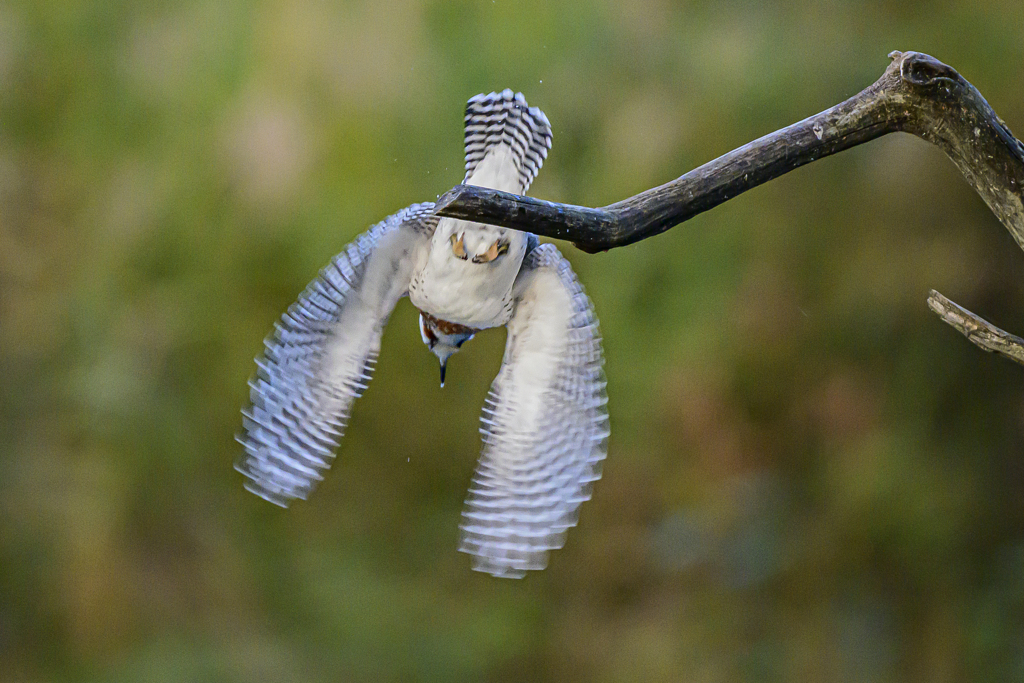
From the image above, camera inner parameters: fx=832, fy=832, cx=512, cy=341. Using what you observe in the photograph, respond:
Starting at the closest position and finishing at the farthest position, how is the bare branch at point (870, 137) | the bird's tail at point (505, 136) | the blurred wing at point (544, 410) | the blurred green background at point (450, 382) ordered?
the bare branch at point (870, 137)
the bird's tail at point (505, 136)
the blurred wing at point (544, 410)
the blurred green background at point (450, 382)

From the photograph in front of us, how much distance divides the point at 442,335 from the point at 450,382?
2.10ft

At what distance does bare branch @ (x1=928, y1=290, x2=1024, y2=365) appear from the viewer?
2.68ft

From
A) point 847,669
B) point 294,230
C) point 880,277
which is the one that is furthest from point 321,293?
point 847,669

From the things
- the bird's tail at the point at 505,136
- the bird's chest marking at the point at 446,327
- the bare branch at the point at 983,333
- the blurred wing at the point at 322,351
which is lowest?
the blurred wing at the point at 322,351

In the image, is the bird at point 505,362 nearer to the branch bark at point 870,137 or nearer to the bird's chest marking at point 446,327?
the bird's chest marking at point 446,327

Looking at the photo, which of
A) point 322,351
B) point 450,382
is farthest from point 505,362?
point 450,382

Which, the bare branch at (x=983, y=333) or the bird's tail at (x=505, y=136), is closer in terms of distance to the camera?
the bare branch at (x=983, y=333)

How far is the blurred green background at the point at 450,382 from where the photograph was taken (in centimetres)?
170

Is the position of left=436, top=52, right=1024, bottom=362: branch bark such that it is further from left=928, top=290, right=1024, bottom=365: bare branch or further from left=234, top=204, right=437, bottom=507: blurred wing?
left=234, top=204, right=437, bottom=507: blurred wing

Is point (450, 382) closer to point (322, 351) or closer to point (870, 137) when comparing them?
point (322, 351)

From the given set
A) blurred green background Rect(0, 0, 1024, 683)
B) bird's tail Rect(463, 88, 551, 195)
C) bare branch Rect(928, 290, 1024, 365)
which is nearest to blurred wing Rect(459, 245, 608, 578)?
bird's tail Rect(463, 88, 551, 195)

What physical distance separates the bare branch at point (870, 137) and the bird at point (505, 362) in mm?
213

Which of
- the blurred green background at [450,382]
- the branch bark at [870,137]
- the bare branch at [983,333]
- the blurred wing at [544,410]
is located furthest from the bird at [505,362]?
the blurred green background at [450,382]

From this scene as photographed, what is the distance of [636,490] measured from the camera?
69.7 inches
